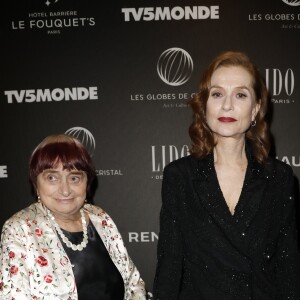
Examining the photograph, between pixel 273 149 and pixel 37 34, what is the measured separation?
6.69 ft

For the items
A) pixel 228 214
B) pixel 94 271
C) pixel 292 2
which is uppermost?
pixel 292 2

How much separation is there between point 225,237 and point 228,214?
0.10m

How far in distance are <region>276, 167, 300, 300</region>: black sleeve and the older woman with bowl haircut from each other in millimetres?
753

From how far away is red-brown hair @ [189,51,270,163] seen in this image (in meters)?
1.73

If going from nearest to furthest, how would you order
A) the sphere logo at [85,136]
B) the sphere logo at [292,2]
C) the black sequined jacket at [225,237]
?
the black sequined jacket at [225,237] → the sphere logo at [292,2] → the sphere logo at [85,136]

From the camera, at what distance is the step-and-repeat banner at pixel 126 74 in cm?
287

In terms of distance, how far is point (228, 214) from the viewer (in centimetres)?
162

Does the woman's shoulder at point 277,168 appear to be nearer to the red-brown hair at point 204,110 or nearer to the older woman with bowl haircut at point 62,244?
the red-brown hair at point 204,110

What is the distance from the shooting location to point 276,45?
9.46 ft

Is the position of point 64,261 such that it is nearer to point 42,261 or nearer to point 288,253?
point 42,261

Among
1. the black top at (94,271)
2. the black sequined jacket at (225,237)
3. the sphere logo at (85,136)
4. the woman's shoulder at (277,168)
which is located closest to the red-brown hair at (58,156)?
the black top at (94,271)

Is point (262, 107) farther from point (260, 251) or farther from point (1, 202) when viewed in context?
point (1, 202)

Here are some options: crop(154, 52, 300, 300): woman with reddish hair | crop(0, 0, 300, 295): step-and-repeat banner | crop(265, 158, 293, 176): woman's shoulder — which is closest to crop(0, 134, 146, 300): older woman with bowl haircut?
crop(154, 52, 300, 300): woman with reddish hair

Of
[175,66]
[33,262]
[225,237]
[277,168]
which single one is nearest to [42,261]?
[33,262]
